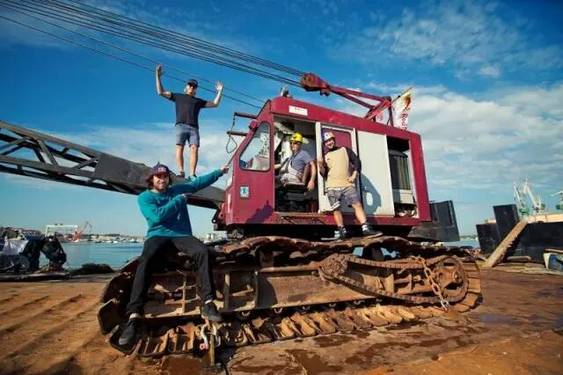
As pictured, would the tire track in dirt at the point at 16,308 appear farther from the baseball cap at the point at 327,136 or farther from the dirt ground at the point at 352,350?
the baseball cap at the point at 327,136

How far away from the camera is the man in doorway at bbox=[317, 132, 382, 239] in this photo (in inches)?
210

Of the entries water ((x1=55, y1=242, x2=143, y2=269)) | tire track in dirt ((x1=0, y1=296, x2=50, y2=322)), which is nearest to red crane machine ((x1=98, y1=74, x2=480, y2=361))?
water ((x1=55, y1=242, x2=143, y2=269))

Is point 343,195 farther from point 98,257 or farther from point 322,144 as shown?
point 98,257

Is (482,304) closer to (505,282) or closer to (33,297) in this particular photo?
(505,282)

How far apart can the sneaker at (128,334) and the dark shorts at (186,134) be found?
326 cm

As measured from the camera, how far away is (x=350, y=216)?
18.7ft

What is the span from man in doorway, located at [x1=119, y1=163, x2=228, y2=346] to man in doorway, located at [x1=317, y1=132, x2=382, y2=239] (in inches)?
90.0

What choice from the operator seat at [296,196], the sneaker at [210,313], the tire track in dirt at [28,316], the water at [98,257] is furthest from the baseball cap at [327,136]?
the tire track in dirt at [28,316]

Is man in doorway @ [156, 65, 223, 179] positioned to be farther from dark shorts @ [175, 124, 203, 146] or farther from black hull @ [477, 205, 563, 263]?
black hull @ [477, 205, 563, 263]

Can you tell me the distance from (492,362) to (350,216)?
2.94 meters

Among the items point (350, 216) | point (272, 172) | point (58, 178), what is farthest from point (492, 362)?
point (58, 178)

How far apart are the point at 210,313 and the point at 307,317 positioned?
1894 millimetres

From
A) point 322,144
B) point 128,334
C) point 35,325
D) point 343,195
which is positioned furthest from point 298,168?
point 35,325

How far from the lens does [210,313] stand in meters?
3.53
